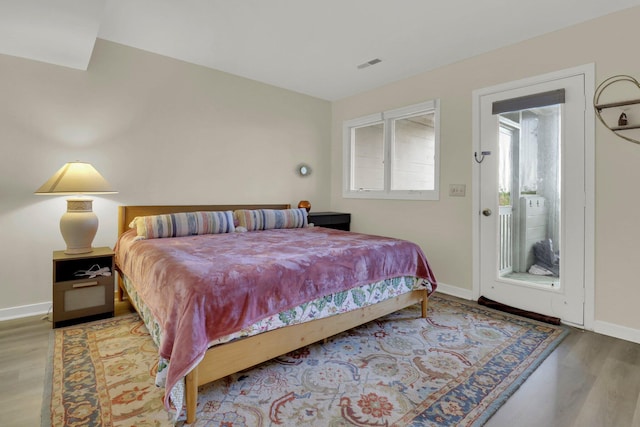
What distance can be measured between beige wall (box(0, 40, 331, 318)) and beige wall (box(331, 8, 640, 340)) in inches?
52.9

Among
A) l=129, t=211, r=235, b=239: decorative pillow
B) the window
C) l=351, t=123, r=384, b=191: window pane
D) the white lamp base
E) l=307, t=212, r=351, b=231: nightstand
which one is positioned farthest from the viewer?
l=351, t=123, r=384, b=191: window pane

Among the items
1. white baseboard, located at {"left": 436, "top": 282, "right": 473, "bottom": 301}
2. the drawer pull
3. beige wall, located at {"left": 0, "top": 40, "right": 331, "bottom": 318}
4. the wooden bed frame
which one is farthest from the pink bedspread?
white baseboard, located at {"left": 436, "top": 282, "right": 473, "bottom": 301}

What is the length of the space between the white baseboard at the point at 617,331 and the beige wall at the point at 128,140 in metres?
3.40

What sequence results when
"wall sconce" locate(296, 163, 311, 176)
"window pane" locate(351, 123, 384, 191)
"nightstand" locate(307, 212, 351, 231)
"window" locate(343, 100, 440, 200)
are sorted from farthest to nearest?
"wall sconce" locate(296, 163, 311, 176) → "window pane" locate(351, 123, 384, 191) → "nightstand" locate(307, 212, 351, 231) → "window" locate(343, 100, 440, 200)

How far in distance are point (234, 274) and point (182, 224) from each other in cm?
164

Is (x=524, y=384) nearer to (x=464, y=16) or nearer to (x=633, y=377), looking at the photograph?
(x=633, y=377)

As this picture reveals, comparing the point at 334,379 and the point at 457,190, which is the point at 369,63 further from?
the point at 334,379

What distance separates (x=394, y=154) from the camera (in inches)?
163

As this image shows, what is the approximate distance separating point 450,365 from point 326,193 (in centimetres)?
326

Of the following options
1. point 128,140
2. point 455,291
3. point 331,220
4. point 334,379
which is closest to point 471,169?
point 455,291

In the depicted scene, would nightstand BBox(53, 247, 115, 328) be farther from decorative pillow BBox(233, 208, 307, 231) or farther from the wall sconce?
the wall sconce

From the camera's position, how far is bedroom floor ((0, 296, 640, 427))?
58.9 inches

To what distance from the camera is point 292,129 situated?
4.39m

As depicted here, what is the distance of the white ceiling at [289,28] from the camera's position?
7.36 feet
